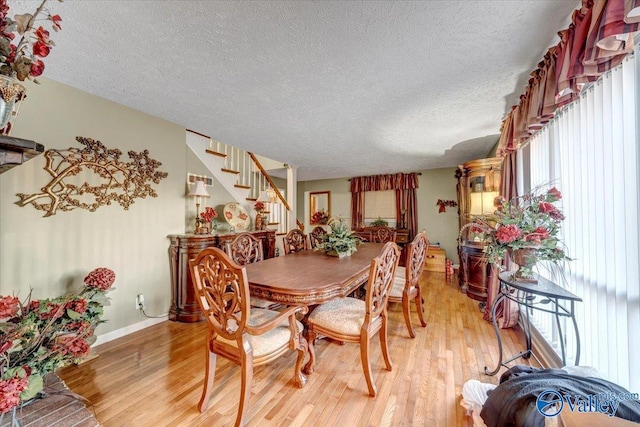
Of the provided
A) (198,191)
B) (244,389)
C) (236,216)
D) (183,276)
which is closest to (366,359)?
(244,389)

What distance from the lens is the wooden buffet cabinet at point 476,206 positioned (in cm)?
324

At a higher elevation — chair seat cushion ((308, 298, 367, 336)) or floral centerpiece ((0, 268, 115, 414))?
floral centerpiece ((0, 268, 115, 414))

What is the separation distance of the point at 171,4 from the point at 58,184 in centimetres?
187

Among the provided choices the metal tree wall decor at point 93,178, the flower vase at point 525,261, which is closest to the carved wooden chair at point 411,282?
the flower vase at point 525,261

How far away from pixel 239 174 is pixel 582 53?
389cm

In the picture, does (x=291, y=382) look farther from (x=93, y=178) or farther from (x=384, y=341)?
(x=93, y=178)

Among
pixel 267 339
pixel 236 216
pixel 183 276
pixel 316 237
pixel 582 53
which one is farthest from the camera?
pixel 236 216

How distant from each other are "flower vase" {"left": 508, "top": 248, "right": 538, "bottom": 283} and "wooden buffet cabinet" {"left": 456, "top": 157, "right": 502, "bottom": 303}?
162 cm

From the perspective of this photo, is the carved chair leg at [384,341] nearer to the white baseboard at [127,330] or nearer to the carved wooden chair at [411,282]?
the carved wooden chair at [411,282]

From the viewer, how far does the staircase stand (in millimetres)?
3412

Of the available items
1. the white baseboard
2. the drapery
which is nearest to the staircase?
the white baseboard

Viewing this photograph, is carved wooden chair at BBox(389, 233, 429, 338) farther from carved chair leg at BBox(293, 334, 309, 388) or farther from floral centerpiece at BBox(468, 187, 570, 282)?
carved chair leg at BBox(293, 334, 309, 388)

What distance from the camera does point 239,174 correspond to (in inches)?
157

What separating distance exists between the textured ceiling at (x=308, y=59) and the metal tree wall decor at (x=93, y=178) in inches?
21.9
